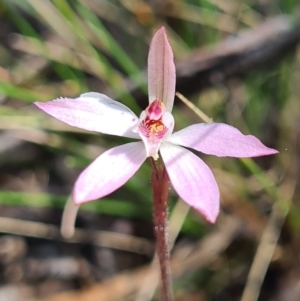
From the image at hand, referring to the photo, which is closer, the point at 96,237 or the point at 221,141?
the point at 221,141

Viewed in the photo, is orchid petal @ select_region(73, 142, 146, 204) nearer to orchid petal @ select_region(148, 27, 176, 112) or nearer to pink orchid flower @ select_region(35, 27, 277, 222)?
pink orchid flower @ select_region(35, 27, 277, 222)

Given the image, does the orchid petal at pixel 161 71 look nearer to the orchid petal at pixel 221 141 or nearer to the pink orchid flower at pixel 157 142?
the pink orchid flower at pixel 157 142

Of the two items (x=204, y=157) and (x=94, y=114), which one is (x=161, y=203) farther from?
(x=204, y=157)

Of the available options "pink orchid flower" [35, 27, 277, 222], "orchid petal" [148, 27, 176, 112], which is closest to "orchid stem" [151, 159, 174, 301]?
"pink orchid flower" [35, 27, 277, 222]

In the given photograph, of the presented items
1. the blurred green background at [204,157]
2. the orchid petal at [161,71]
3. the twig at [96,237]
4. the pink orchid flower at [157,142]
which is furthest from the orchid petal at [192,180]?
the twig at [96,237]

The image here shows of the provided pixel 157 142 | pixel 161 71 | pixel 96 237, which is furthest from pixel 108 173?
pixel 96 237

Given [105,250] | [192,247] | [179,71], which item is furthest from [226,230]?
[179,71]
